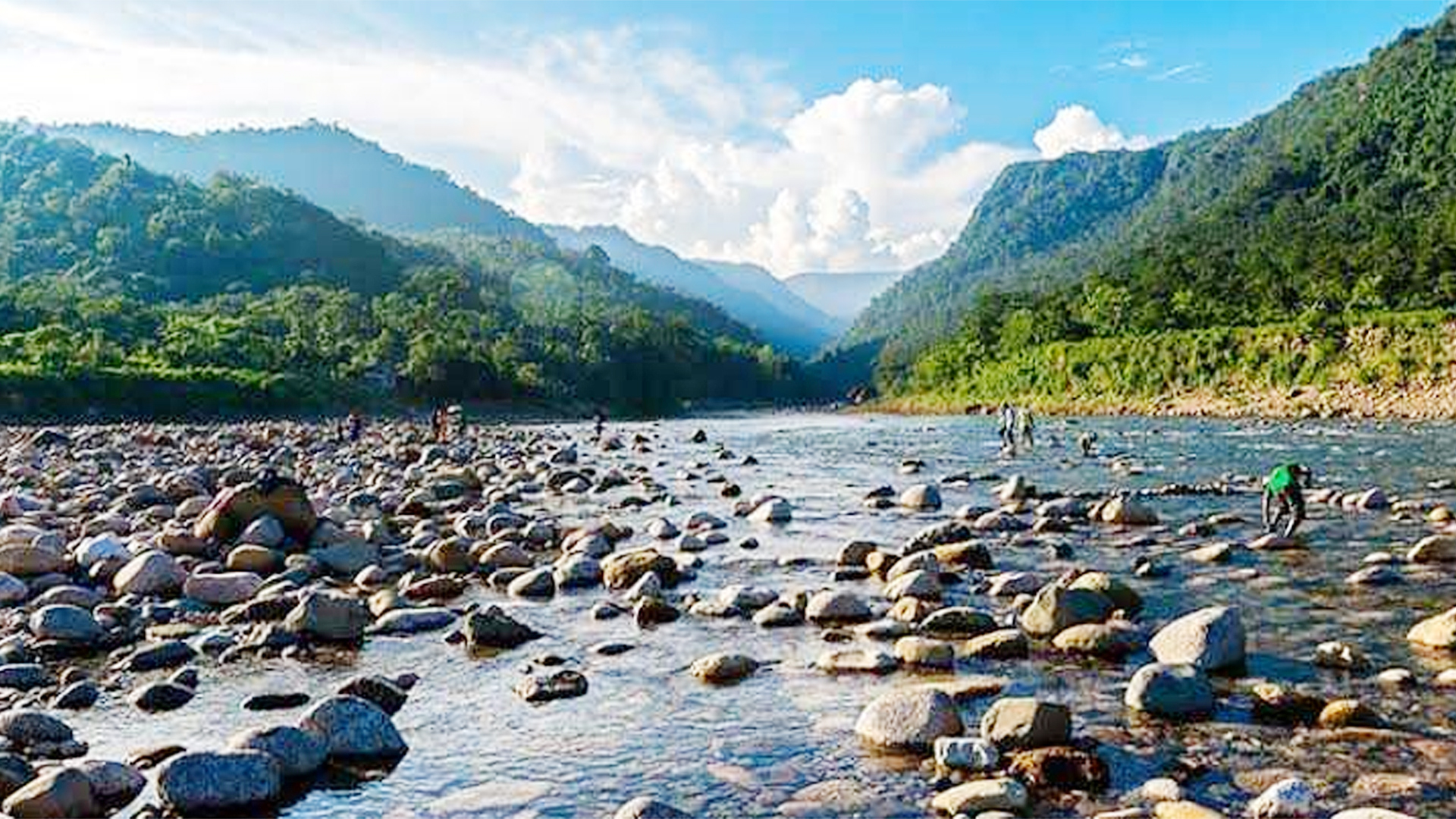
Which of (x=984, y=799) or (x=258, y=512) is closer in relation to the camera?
(x=984, y=799)

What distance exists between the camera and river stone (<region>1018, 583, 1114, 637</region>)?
44.5 ft

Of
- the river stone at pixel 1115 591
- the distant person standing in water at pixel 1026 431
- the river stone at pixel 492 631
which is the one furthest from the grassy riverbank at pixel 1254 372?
the river stone at pixel 492 631

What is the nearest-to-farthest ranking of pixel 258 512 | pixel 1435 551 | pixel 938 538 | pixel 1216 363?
pixel 1435 551
pixel 938 538
pixel 258 512
pixel 1216 363

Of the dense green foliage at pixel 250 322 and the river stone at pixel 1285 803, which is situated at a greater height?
the dense green foliage at pixel 250 322

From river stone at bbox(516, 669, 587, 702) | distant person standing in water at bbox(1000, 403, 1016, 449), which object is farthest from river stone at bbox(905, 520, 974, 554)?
distant person standing in water at bbox(1000, 403, 1016, 449)

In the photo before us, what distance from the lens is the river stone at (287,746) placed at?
947 cm

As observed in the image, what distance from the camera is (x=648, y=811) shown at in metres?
8.13

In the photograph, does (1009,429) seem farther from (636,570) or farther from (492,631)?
(492,631)

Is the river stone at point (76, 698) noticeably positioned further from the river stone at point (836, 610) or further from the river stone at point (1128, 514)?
the river stone at point (1128, 514)

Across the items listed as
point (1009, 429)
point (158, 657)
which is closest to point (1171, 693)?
point (158, 657)

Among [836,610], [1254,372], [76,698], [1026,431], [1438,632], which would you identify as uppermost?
[1254,372]

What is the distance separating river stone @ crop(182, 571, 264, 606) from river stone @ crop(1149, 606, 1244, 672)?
1191cm

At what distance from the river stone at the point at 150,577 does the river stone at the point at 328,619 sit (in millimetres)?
3449

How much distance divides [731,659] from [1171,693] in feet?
14.4
